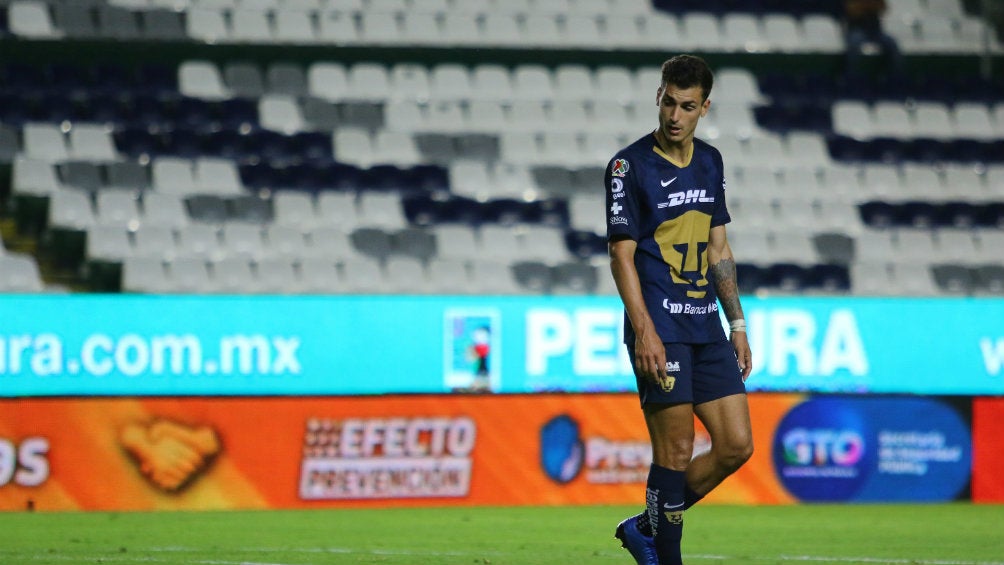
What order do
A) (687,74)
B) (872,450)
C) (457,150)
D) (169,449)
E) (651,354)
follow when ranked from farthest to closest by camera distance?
(457,150), (872,450), (169,449), (687,74), (651,354)

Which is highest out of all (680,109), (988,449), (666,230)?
(680,109)

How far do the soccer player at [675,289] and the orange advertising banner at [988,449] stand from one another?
7987 millimetres

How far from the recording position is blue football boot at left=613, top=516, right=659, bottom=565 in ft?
19.9

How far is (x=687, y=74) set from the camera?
5797mm

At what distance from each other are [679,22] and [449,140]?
14.4 ft

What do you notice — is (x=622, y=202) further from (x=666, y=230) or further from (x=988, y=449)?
(x=988, y=449)

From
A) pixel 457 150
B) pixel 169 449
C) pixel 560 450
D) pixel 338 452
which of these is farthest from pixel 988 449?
pixel 457 150

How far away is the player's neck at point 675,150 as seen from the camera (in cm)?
594

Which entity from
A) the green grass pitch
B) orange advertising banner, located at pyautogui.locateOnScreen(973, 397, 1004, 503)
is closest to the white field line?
the green grass pitch

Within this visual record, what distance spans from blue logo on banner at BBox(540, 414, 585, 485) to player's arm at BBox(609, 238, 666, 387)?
7060 millimetres

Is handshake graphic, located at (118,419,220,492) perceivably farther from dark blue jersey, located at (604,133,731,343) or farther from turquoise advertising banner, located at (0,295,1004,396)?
dark blue jersey, located at (604,133,731,343)

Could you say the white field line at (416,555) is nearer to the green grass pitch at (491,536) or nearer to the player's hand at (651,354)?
the green grass pitch at (491,536)

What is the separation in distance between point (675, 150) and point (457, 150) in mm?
14034

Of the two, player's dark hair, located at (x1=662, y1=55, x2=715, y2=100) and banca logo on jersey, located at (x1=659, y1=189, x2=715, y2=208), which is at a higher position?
player's dark hair, located at (x1=662, y1=55, x2=715, y2=100)
